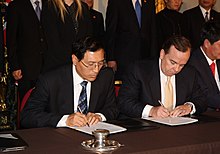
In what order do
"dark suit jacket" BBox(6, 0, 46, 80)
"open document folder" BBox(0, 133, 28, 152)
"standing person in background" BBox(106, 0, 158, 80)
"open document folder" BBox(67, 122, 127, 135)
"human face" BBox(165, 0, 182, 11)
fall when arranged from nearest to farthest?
"open document folder" BBox(0, 133, 28, 152) < "open document folder" BBox(67, 122, 127, 135) < "dark suit jacket" BBox(6, 0, 46, 80) < "standing person in background" BBox(106, 0, 158, 80) < "human face" BBox(165, 0, 182, 11)

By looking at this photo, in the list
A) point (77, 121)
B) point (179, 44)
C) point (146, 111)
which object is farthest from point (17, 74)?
point (77, 121)

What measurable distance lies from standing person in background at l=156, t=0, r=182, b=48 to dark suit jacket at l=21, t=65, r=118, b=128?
1990mm

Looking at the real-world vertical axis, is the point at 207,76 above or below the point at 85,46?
below

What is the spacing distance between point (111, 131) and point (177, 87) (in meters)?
1.06

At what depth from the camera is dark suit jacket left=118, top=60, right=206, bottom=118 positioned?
3321 millimetres

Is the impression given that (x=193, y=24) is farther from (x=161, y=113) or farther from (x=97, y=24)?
(x=161, y=113)

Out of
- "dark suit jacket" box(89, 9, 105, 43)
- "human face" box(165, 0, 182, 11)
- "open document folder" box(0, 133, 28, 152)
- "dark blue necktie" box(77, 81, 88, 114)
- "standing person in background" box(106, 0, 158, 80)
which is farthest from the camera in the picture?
"human face" box(165, 0, 182, 11)

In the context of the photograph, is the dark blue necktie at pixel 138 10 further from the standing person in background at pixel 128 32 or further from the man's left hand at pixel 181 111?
the man's left hand at pixel 181 111

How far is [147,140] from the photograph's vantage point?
234 cm

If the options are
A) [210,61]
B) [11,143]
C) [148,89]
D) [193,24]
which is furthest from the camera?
[193,24]

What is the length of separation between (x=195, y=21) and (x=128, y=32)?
1.12m

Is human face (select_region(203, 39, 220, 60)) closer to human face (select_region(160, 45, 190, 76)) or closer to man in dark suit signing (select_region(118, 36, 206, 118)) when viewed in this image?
man in dark suit signing (select_region(118, 36, 206, 118))

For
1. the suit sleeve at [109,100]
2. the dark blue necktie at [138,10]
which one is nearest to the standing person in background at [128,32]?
the dark blue necktie at [138,10]

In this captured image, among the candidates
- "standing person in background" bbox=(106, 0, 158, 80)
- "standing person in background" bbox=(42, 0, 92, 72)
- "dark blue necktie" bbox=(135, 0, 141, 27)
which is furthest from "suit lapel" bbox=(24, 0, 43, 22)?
"dark blue necktie" bbox=(135, 0, 141, 27)
